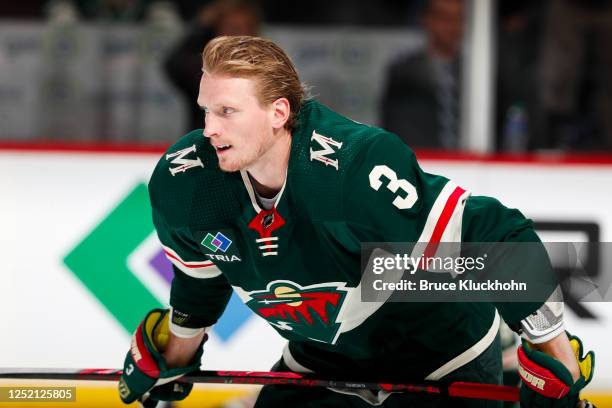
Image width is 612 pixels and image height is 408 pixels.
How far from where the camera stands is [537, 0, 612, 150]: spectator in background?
13.0 ft

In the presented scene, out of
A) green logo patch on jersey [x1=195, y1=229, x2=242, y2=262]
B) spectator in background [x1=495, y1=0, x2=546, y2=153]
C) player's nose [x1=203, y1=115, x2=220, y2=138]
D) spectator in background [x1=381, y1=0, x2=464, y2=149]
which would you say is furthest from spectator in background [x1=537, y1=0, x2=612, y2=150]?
player's nose [x1=203, y1=115, x2=220, y2=138]

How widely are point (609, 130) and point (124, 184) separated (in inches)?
69.1

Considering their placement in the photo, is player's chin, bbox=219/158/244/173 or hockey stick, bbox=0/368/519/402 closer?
player's chin, bbox=219/158/244/173

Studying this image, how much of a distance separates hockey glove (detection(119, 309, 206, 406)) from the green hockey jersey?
3.5 inches

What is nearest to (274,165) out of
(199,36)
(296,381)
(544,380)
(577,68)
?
(296,381)

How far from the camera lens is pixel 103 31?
3957 millimetres

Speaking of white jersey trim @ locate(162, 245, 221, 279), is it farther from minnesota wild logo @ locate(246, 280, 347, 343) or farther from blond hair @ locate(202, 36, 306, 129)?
blond hair @ locate(202, 36, 306, 129)

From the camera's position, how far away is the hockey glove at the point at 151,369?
2.27 meters

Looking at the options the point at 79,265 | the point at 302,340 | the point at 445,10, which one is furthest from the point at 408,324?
the point at 445,10

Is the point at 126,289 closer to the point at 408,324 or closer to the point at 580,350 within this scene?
the point at 408,324

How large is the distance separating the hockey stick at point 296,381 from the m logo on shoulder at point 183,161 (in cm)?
47

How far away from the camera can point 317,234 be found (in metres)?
2.01

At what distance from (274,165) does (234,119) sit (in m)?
0.12

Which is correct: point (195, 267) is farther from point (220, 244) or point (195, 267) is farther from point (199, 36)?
point (199, 36)
